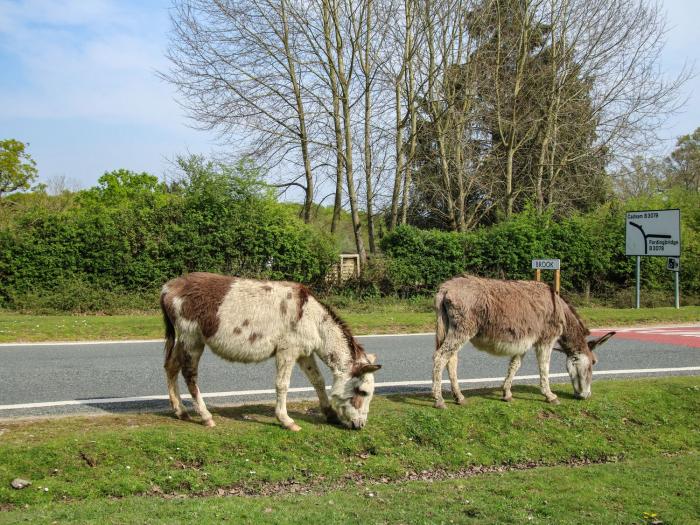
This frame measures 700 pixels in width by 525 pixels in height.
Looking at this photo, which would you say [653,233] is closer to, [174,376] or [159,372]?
[159,372]

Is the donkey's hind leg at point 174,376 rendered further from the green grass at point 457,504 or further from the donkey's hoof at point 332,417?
the green grass at point 457,504

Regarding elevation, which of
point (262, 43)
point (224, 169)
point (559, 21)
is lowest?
point (224, 169)

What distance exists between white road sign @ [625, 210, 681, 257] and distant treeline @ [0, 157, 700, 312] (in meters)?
1.78

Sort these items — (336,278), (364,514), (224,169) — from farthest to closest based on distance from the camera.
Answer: (336,278) < (224,169) < (364,514)

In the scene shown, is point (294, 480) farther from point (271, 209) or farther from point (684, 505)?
point (271, 209)

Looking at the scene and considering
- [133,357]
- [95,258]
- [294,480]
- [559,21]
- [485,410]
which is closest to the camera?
[294,480]

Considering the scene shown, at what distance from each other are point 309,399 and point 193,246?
12.8 metres

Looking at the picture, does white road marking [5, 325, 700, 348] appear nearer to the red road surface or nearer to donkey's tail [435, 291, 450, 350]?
the red road surface

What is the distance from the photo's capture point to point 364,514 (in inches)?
228

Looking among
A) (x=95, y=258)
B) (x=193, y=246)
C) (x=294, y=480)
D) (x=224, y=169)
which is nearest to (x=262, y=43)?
(x=224, y=169)

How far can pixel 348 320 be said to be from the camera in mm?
17750

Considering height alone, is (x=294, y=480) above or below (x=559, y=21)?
below

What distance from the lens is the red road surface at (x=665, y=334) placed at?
1569 centimetres

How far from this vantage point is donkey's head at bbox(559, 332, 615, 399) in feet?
30.5
